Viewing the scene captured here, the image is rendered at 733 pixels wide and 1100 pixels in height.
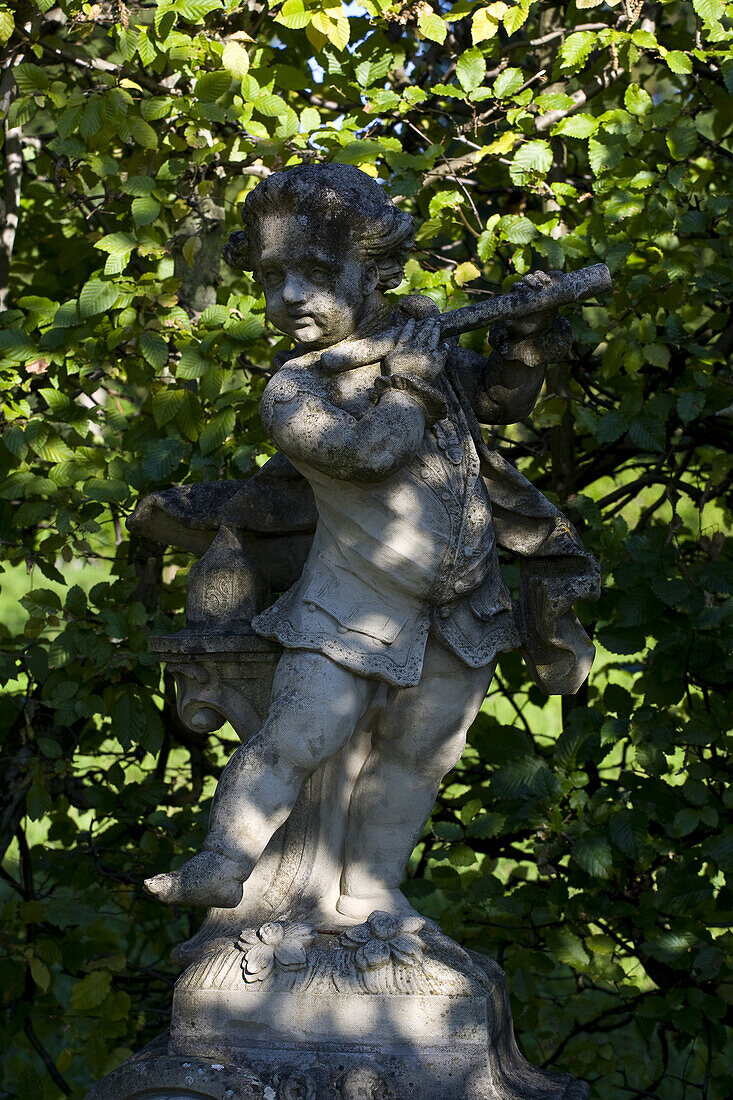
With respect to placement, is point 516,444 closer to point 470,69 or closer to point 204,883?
point 470,69

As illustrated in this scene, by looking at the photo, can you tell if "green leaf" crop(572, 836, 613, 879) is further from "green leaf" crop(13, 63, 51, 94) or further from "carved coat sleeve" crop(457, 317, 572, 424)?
"green leaf" crop(13, 63, 51, 94)

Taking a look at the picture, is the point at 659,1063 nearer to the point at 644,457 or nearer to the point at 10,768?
the point at 644,457

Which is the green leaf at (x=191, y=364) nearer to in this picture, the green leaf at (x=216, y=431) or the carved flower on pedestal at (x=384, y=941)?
the green leaf at (x=216, y=431)

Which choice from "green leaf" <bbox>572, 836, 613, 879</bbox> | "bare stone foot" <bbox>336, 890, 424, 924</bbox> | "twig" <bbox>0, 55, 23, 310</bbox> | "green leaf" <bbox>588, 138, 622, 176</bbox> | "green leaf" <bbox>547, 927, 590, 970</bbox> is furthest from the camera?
"twig" <bbox>0, 55, 23, 310</bbox>

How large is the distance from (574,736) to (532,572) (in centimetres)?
124

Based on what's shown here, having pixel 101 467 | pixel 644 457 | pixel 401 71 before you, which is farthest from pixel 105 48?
pixel 644 457

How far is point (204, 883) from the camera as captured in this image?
2410 mm

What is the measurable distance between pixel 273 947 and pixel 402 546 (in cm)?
83

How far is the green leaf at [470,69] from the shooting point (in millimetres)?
3953

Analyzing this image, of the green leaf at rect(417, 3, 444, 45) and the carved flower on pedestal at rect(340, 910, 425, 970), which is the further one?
the green leaf at rect(417, 3, 444, 45)

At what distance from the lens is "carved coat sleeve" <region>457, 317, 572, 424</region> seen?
2658 millimetres

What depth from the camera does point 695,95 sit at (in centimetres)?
423

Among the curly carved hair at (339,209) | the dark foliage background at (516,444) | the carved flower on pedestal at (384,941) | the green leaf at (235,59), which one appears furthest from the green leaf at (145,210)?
the carved flower on pedestal at (384,941)

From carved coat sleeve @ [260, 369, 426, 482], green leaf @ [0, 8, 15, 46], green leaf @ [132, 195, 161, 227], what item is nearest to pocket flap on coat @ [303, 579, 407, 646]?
carved coat sleeve @ [260, 369, 426, 482]
